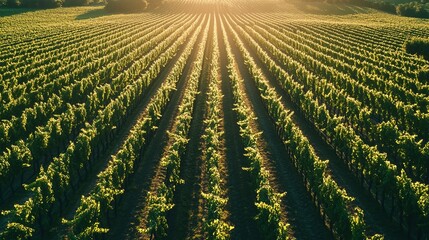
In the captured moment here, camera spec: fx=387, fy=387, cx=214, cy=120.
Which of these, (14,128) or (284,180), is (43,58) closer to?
(14,128)

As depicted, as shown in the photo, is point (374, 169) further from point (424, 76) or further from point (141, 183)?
point (424, 76)

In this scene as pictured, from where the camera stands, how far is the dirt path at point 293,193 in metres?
15.6

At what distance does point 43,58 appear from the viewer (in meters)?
42.8

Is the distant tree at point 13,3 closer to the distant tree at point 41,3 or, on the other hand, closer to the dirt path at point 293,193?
the distant tree at point 41,3

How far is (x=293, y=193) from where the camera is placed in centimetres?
1816

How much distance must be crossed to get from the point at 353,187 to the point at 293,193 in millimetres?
3032

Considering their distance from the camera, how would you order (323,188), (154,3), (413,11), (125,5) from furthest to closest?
1. (154,3)
2. (125,5)
3. (413,11)
4. (323,188)

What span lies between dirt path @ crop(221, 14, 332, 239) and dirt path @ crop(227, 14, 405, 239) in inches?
75.3

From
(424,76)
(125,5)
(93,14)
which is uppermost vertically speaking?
(125,5)

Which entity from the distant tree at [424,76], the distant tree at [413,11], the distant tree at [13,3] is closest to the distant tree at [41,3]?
the distant tree at [13,3]

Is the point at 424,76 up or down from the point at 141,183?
up

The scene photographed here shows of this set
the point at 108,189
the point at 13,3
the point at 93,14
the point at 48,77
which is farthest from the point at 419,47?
the point at 13,3

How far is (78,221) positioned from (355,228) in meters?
9.26

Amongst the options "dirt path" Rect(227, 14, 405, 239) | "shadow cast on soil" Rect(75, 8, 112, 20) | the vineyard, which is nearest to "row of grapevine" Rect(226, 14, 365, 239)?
the vineyard
